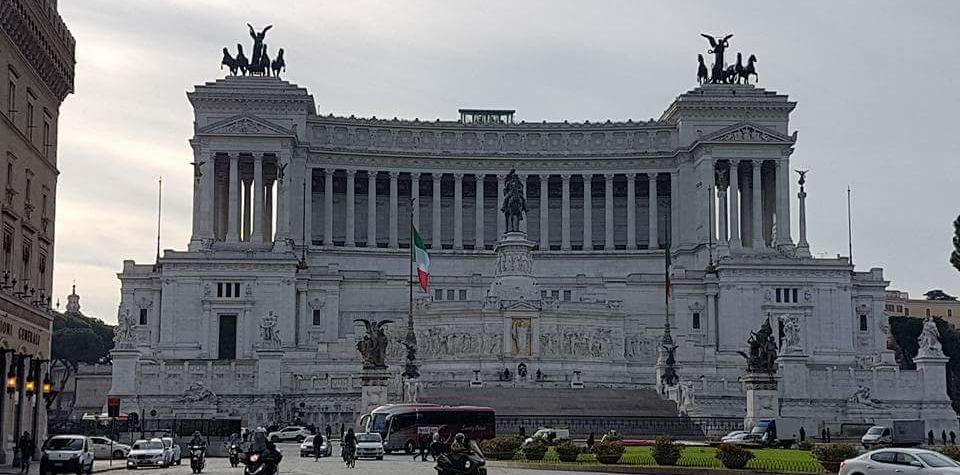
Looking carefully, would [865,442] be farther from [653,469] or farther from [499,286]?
[499,286]

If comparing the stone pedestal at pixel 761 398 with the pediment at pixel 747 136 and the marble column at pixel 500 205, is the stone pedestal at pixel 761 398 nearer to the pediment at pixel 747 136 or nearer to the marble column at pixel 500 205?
the pediment at pixel 747 136

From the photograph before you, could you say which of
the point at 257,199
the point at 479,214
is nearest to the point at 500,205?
the point at 479,214

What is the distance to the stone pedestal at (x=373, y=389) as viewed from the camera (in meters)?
91.7

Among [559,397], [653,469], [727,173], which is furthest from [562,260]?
[653,469]

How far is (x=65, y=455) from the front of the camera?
54.4 metres

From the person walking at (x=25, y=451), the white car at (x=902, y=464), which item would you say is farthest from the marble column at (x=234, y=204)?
the white car at (x=902, y=464)

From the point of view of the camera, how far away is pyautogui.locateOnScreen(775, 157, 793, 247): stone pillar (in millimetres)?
139625

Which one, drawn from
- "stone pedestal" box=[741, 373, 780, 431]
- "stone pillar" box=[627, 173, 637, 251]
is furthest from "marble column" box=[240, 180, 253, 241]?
"stone pedestal" box=[741, 373, 780, 431]

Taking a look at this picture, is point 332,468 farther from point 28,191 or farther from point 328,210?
point 328,210

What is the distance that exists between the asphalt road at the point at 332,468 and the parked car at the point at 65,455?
414cm

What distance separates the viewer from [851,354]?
417ft

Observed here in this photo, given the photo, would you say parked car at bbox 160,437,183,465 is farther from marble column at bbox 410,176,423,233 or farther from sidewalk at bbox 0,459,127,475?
marble column at bbox 410,176,423,233

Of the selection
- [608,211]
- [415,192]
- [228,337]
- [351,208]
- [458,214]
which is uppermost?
[415,192]

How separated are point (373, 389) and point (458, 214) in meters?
59.1
